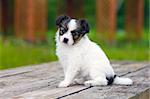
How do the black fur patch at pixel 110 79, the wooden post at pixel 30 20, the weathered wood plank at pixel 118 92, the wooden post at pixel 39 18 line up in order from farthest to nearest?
the wooden post at pixel 39 18, the wooden post at pixel 30 20, the black fur patch at pixel 110 79, the weathered wood plank at pixel 118 92

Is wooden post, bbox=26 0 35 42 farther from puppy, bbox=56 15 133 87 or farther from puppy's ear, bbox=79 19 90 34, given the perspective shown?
puppy's ear, bbox=79 19 90 34

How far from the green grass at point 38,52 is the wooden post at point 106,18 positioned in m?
0.20

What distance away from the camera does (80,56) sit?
12.9 feet

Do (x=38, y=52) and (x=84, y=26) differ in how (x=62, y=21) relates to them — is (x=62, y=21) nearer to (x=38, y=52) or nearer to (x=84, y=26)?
(x=84, y=26)

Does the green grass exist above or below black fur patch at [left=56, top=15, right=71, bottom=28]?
above

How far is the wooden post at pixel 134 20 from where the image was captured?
13488mm

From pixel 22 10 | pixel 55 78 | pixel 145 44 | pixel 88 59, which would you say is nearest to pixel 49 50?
pixel 22 10

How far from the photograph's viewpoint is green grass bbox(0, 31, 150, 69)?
8.71m

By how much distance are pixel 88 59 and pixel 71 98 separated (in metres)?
0.63

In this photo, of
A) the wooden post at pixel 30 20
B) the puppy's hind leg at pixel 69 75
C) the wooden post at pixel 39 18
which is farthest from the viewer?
the wooden post at pixel 39 18

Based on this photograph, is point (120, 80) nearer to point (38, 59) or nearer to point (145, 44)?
point (38, 59)

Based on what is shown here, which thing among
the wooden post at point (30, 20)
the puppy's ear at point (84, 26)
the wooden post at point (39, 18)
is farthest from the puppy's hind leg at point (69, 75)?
the wooden post at point (39, 18)

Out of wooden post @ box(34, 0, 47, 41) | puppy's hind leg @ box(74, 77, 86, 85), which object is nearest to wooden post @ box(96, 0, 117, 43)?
wooden post @ box(34, 0, 47, 41)

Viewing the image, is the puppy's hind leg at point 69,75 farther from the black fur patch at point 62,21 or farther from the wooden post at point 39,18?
the wooden post at point 39,18
